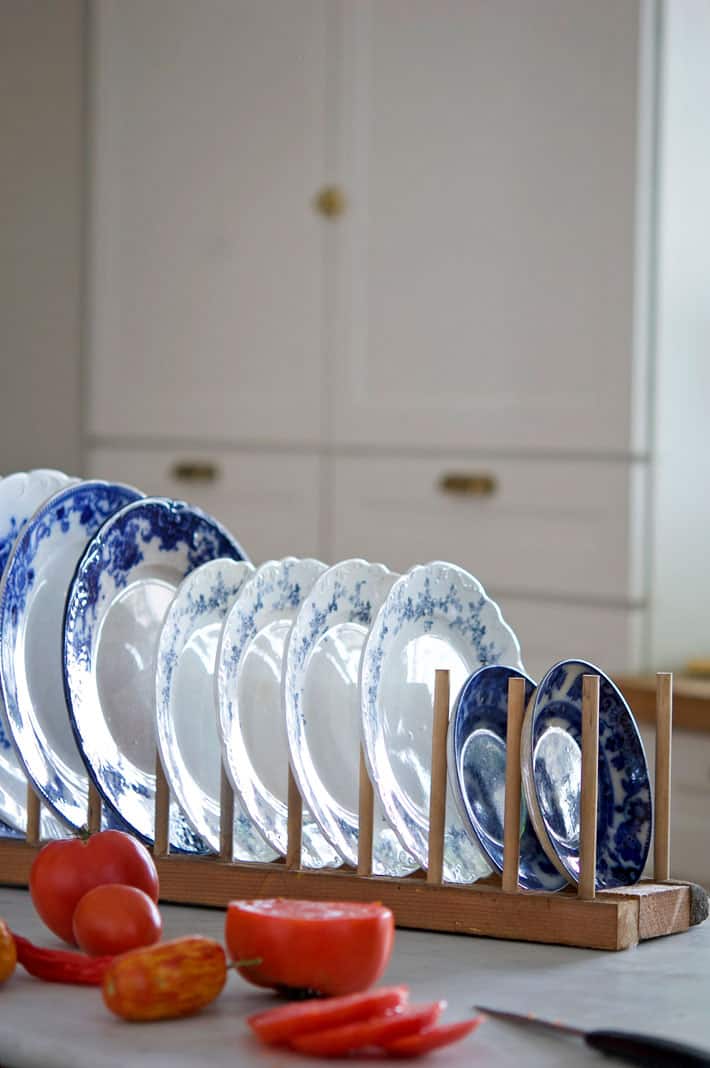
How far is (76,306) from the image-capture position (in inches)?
123

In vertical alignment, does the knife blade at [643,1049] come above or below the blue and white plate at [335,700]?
below

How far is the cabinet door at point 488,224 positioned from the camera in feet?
7.97

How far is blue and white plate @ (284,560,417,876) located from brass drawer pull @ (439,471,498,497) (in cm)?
140

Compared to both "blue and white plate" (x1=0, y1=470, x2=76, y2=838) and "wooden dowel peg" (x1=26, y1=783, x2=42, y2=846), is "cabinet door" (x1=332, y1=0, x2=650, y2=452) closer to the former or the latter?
"blue and white plate" (x1=0, y1=470, x2=76, y2=838)

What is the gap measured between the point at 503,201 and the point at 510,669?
165cm

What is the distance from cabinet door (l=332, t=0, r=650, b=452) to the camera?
2.43m

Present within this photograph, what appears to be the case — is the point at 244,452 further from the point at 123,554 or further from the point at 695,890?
the point at 695,890

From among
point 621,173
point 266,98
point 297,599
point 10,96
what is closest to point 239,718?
point 297,599

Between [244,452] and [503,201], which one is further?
[244,452]

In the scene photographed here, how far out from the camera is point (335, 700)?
1.14 metres

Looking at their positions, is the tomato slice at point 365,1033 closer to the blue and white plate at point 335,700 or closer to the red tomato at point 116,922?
the red tomato at point 116,922

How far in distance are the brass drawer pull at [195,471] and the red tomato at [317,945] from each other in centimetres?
206

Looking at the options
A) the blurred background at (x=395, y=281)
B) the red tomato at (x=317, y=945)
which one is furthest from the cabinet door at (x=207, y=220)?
the red tomato at (x=317, y=945)

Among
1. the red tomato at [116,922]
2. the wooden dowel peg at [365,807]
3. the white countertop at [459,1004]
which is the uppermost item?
the wooden dowel peg at [365,807]
